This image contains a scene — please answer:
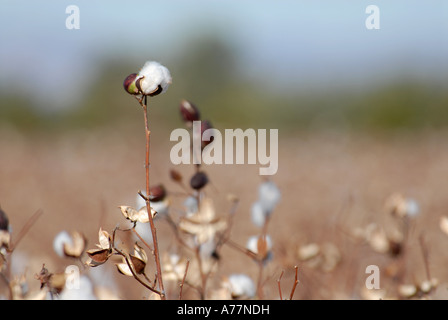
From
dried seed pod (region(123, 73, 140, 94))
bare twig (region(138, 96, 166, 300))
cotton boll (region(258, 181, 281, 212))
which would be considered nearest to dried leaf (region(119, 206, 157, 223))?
bare twig (region(138, 96, 166, 300))

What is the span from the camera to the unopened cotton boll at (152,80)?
34.1 inches

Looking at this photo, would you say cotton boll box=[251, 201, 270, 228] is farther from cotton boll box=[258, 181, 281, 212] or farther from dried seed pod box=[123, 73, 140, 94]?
dried seed pod box=[123, 73, 140, 94]

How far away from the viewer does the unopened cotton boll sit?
0.87m

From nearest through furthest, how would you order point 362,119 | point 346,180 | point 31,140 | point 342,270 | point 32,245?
point 342,270 → point 32,245 → point 346,180 → point 31,140 → point 362,119

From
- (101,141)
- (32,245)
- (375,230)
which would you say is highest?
(101,141)

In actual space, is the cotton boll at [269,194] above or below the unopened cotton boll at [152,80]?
below

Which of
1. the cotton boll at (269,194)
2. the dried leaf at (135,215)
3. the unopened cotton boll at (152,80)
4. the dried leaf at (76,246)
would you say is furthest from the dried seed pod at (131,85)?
the cotton boll at (269,194)

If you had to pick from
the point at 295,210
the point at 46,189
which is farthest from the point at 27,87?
the point at 295,210

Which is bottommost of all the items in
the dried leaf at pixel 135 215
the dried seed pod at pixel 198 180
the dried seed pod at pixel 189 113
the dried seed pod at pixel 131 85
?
the dried leaf at pixel 135 215

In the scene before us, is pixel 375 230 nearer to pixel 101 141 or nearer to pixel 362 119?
pixel 101 141

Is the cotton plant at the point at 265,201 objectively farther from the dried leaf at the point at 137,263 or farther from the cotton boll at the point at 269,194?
the dried leaf at the point at 137,263

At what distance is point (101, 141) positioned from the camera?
6598 millimetres

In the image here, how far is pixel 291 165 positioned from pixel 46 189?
203cm

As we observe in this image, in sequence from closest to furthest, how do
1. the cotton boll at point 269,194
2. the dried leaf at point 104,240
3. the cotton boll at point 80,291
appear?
1. the dried leaf at point 104,240
2. the cotton boll at point 80,291
3. the cotton boll at point 269,194
